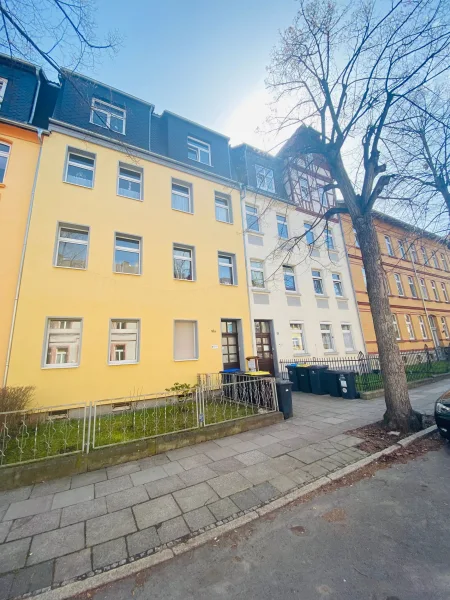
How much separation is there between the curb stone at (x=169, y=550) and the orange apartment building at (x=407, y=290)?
1574cm

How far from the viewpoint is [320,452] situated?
480cm

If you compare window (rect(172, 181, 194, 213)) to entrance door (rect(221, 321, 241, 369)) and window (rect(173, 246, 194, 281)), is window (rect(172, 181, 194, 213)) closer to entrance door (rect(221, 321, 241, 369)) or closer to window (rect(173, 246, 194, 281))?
window (rect(173, 246, 194, 281))

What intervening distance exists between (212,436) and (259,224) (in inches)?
474

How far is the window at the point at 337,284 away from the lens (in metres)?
17.3

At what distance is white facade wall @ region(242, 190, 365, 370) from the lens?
13.4 metres

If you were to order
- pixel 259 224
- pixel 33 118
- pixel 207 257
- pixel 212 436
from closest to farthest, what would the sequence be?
pixel 212 436 → pixel 33 118 → pixel 207 257 → pixel 259 224

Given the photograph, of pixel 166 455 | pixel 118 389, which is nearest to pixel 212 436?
pixel 166 455

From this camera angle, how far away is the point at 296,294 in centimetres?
1476

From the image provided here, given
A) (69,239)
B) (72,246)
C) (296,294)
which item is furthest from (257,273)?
(69,239)

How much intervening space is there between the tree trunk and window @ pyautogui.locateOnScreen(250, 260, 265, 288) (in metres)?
6.93

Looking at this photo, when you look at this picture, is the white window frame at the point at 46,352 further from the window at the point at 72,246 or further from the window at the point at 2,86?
the window at the point at 2,86

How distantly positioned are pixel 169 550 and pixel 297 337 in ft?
41.1

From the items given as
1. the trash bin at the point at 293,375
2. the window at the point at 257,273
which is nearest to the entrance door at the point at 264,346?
the trash bin at the point at 293,375

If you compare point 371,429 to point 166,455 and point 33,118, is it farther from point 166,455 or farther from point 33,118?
point 33,118
